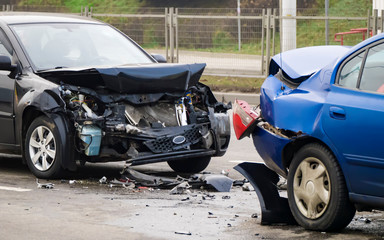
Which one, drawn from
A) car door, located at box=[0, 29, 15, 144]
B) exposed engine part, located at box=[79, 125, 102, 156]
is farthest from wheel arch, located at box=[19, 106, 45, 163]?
exposed engine part, located at box=[79, 125, 102, 156]

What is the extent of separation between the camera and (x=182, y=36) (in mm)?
23703

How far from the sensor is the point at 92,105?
31.4ft

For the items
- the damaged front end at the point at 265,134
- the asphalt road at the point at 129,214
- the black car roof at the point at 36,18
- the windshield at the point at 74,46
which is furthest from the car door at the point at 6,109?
the damaged front end at the point at 265,134

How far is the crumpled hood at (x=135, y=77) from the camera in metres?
9.43

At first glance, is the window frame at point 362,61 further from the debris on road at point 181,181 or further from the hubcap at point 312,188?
the debris on road at point 181,181

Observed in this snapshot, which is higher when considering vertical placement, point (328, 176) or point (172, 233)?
point (328, 176)

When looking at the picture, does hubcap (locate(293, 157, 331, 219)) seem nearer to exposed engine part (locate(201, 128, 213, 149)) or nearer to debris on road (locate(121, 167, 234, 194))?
debris on road (locate(121, 167, 234, 194))

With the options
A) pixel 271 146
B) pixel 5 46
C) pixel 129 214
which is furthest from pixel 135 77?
pixel 271 146

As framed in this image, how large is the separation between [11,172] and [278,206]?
3.91 meters

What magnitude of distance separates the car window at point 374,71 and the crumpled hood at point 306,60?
487mm

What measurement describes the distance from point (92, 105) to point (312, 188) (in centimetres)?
325

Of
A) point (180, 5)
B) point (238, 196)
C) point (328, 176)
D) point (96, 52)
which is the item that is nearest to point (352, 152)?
point (328, 176)

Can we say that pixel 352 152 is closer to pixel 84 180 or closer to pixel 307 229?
Answer: pixel 307 229

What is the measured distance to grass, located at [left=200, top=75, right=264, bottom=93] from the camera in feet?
71.6
